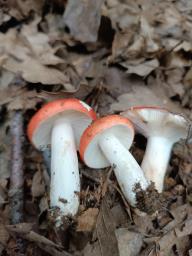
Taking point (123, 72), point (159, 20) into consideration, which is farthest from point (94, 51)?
point (159, 20)

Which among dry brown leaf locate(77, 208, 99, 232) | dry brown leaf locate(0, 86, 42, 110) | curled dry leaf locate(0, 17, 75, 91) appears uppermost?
curled dry leaf locate(0, 17, 75, 91)

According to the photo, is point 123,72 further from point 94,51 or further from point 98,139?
point 98,139

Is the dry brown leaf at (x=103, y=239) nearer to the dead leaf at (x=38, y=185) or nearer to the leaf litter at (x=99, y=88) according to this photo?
the leaf litter at (x=99, y=88)

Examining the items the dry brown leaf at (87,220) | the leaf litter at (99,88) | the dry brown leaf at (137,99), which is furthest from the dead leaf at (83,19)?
the dry brown leaf at (87,220)

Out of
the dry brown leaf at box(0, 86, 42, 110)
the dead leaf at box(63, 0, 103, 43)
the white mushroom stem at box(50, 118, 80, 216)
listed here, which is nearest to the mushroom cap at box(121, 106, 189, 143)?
the white mushroom stem at box(50, 118, 80, 216)

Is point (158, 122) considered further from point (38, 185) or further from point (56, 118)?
point (38, 185)

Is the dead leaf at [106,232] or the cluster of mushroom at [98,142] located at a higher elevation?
the cluster of mushroom at [98,142]

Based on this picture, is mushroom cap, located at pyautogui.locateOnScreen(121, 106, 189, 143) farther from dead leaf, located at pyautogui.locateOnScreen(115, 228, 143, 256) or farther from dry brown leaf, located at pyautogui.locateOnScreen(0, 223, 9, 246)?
dry brown leaf, located at pyautogui.locateOnScreen(0, 223, 9, 246)
